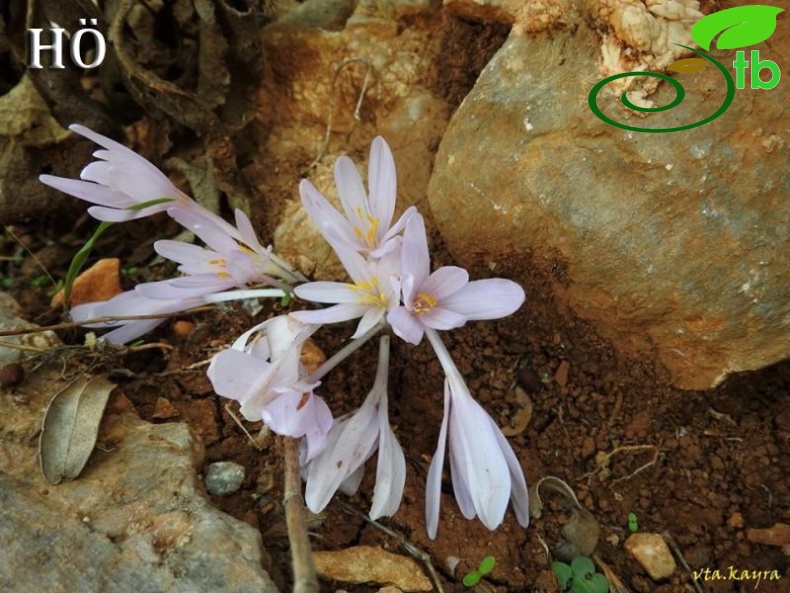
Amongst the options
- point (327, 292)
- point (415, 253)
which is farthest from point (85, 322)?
point (415, 253)

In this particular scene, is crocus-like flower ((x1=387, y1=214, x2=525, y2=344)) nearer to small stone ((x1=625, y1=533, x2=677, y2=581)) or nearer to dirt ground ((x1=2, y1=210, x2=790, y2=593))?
dirt ground ((x1=2, y1=210, x2=790, y2=593))

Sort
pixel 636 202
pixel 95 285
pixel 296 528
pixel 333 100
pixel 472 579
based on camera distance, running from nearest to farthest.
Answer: pixel 296 528
pixel 472 579
pixel 636 202
pixel 95 285
pixel 333 100

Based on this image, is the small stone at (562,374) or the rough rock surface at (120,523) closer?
the rough rock surface at (120,523)

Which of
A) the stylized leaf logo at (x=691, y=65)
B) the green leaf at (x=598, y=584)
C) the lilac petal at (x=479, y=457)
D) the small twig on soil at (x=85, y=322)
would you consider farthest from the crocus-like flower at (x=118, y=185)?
the green leaf at (x=598, y=584)

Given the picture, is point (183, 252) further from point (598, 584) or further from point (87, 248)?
point (598, 584)

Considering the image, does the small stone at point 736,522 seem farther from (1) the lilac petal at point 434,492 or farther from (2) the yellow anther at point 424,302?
(2) the yellow anther at point 424,302

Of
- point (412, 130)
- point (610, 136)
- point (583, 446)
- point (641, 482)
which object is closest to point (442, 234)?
→ point (412, 130)

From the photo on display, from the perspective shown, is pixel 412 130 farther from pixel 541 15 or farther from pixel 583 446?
pixel 583 446
